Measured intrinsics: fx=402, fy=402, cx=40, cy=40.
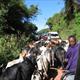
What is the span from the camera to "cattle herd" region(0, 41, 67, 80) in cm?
926

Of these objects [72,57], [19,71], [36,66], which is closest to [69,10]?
[36,66]

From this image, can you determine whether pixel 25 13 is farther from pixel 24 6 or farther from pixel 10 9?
pixel 10 9

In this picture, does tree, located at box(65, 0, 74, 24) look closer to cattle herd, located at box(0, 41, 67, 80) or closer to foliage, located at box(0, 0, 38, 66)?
foliage, located at box(0, 0, 38, 66)

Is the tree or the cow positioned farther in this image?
the tree

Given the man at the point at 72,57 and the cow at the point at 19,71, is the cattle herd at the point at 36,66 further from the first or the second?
the man at the point at 72,57

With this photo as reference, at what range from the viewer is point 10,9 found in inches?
1347

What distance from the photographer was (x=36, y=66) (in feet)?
43.4

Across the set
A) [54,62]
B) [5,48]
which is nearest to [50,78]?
[54,62]

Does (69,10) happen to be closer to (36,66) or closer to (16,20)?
(16,20)

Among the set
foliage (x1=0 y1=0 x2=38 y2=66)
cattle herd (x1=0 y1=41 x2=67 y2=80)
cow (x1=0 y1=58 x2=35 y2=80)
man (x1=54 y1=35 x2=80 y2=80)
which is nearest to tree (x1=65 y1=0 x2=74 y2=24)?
foliage (x1=0 y1=0 x2=38 y2=66)

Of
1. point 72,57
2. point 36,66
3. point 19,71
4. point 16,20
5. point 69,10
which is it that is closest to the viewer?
point 72,57

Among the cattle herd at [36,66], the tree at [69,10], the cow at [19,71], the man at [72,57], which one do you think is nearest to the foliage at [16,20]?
the tree at [69,10]

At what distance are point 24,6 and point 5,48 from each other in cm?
2058

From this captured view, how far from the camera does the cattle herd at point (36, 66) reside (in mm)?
9258
